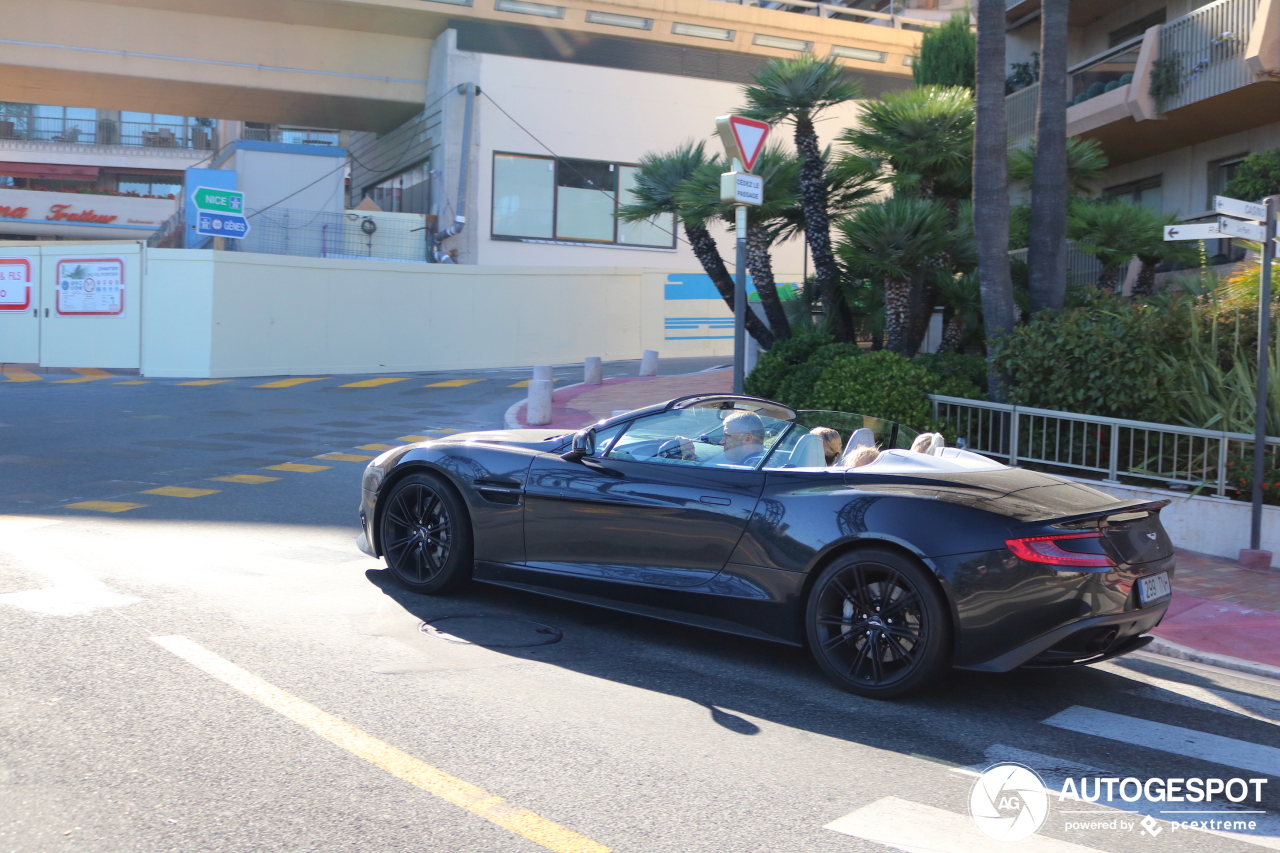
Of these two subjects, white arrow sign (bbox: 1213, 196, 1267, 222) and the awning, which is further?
the awning

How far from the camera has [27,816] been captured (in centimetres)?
353

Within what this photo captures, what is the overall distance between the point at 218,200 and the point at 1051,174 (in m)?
18.2

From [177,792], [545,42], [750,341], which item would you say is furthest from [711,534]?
[545,42]

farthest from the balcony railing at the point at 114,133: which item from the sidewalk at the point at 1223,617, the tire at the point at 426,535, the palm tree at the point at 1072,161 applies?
the sidewalk at the point at 1223,617

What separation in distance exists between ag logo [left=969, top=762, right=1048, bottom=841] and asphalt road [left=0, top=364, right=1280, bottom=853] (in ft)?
0.14

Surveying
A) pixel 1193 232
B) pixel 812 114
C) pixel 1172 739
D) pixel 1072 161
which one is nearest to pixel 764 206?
pixel 812 114

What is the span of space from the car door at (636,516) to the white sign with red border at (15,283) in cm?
2291

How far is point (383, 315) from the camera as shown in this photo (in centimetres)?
2634

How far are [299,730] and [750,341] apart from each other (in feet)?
45.7

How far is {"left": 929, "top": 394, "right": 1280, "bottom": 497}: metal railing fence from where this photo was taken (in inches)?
356

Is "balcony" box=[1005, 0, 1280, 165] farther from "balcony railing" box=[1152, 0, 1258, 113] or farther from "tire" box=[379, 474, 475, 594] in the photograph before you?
"tire" box=[379, 474, 475, 594]

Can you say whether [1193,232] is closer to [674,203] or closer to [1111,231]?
[1111,231]

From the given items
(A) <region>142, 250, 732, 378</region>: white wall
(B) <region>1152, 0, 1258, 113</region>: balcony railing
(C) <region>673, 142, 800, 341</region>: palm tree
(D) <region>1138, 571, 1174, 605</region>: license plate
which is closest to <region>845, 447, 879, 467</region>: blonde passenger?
(D) <region>1138, 571, 1174, 605</region>: license plate

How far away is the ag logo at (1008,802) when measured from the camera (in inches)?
148
